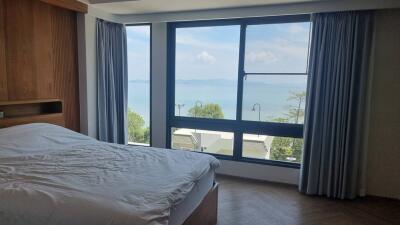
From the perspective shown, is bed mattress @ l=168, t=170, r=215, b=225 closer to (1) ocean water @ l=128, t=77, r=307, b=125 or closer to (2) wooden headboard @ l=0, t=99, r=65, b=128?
(1) ocean water @ l=128, t=77, r=307, b=125

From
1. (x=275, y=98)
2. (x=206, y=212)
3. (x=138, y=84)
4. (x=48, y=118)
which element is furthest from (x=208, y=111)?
(x=48, y=118)

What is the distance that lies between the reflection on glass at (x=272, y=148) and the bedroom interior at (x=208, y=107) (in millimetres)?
17

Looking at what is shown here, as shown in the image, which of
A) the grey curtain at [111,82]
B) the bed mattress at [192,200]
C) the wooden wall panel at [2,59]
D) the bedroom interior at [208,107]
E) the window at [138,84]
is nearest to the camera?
the bed mattress at [192,200]

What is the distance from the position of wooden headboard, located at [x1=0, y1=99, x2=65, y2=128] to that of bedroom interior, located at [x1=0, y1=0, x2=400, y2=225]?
2 cm

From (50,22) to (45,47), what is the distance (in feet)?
1.06

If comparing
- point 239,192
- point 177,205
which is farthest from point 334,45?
point 177,205

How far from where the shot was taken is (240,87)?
390 cm

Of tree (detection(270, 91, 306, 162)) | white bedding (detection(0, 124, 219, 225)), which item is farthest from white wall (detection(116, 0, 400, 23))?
white bedding (detection(0, 124, 219, 225))

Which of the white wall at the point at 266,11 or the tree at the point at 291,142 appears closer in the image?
the white wall at the point at 266,11

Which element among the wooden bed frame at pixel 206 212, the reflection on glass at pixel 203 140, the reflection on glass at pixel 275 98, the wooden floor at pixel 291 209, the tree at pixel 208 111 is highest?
the reflection on glass at pixel 275 98

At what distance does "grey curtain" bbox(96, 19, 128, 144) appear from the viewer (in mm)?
3859

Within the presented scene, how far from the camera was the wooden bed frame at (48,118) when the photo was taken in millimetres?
2232

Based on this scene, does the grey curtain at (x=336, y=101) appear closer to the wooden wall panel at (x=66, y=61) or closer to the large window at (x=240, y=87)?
the large window at (x=240, y=87)

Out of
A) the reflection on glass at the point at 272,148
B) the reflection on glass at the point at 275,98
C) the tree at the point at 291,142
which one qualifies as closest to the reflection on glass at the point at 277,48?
the reflection on glass at the point at 275,98
